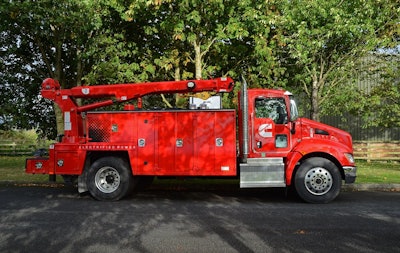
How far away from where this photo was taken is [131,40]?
17094 mm

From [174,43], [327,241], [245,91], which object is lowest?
[327,241]

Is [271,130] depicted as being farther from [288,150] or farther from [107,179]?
[107,179]

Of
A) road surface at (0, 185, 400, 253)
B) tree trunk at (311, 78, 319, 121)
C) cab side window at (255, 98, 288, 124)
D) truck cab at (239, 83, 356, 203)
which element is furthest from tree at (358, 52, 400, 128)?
cab side window at (255, 98, 288, 124)

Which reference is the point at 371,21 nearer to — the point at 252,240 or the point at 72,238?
the point at 252,240

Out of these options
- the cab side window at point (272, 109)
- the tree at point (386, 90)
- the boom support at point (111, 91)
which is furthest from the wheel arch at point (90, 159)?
the tree at point (386, 90)

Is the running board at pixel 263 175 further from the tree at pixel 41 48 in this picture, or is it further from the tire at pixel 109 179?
the tree at pixel 41 48

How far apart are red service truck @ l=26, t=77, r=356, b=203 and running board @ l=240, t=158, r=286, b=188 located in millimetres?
23

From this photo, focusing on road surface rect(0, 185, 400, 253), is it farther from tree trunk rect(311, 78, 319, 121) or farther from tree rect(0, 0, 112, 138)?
tree rect(0, 0, 112, 138)

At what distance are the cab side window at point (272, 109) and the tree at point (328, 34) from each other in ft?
17.5

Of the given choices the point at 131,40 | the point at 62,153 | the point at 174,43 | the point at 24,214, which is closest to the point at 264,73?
the point at 174,43

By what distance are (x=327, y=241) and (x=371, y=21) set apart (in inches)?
454

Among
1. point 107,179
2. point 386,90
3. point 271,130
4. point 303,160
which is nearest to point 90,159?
point 107,179

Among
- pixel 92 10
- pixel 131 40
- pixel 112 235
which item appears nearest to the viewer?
pixel 112 235

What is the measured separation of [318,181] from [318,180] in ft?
0.10
